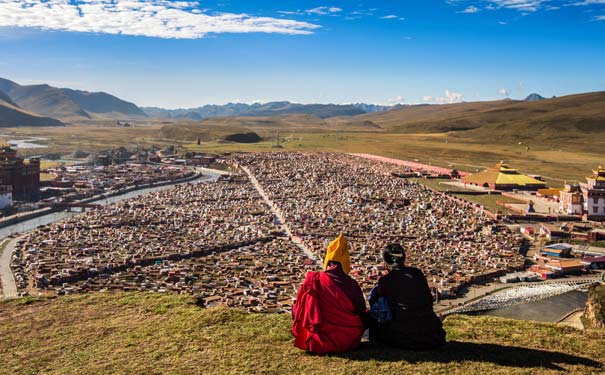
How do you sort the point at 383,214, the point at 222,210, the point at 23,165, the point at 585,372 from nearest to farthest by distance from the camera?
the point at 585,372
the point at 383,214
the point at 222,210
the point at 23,165

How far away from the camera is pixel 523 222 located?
40.9 m

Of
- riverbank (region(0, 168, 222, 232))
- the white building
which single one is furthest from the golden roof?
the white building

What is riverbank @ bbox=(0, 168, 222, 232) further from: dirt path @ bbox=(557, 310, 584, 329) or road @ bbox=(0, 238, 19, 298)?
dirt path @ bbox=(557, 310, 584, 329)

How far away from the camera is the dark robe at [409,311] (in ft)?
24.4

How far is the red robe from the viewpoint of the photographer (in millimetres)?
7457

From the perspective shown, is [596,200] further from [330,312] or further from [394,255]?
[330,312]

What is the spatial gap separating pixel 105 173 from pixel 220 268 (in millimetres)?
57205

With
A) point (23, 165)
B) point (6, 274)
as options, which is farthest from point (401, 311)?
point (23, 165)

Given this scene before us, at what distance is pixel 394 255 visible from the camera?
7.58 m

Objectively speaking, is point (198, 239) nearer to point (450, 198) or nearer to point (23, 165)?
point (450, 198)

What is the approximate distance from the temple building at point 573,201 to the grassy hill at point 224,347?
119ft

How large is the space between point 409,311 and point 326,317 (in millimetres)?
1116

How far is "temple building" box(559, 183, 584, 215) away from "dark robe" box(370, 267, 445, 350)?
39666 millimetres

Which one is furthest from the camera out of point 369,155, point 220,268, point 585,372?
point 369,155
